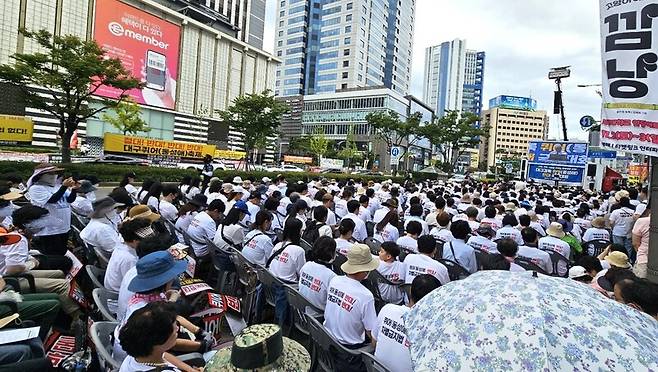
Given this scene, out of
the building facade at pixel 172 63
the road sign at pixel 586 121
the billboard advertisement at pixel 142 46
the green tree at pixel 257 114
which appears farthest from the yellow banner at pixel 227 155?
the road sign at pixel 586 121

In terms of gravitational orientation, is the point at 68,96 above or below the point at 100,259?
above

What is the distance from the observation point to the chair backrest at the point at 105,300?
10.3ft

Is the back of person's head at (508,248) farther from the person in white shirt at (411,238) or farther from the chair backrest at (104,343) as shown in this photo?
the chair backrest at (104,343)

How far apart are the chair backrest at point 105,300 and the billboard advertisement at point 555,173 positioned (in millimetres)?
25948

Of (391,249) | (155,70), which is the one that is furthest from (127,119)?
(391,249)

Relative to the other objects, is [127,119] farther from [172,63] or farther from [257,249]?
[257,249]

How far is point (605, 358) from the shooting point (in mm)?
1257

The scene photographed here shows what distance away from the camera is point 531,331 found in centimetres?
131

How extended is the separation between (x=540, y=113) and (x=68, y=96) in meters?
123

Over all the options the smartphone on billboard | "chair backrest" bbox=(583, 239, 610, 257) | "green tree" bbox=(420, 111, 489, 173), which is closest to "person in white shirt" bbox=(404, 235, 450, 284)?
"chair backrest" bbox=(583, 239, 610, 257)

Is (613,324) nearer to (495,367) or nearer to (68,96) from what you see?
(495,367)

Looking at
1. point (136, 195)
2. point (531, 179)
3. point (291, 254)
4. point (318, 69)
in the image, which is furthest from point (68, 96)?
point (318, 69)

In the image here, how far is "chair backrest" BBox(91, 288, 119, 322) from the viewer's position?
124 inches

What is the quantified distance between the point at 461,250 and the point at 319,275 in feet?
8.61
